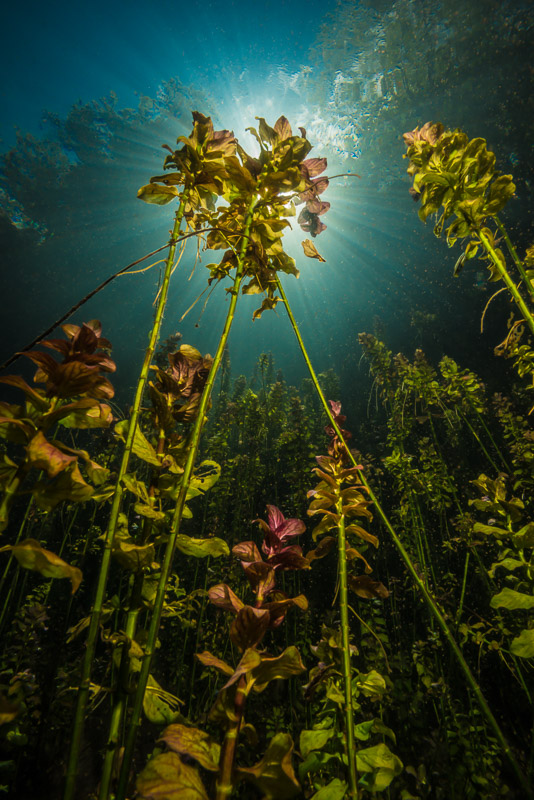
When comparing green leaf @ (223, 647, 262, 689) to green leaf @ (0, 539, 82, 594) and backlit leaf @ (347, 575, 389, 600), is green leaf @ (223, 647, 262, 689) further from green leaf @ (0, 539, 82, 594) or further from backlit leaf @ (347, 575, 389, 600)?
backlit leaf @ (347, 575, 389, 600)

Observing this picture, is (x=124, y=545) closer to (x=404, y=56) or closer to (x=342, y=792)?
(x=342, y=792)

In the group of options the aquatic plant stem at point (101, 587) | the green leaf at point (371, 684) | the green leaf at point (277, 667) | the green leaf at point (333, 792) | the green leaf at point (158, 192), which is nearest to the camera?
the aquatic plant stem at point (101, 587)

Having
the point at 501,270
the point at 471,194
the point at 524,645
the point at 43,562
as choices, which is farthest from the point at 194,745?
A: the point at 471,194

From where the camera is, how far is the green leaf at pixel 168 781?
0.87 feet

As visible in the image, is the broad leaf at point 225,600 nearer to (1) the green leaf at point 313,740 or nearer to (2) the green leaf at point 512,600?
(1) the green leaf at point 313,740

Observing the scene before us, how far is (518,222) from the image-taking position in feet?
34.3

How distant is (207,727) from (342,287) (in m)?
21.9

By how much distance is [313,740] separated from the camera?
605 mm

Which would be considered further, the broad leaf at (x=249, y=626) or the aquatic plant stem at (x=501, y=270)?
the aquatic plant stem at (x=501, y=270)

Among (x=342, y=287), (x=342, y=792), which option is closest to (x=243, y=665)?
(x=342, y=792)

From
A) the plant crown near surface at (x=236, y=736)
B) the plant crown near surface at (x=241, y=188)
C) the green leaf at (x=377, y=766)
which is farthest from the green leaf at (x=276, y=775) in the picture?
the plant crown near surface at (x=241, y=188)

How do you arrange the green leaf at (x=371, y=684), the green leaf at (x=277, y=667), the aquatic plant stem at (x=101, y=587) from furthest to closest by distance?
the green leaf at (x=371, y=684)
the green leaf at (x=277, y=667)
the aquatic plant stem at (x=101, y=587)

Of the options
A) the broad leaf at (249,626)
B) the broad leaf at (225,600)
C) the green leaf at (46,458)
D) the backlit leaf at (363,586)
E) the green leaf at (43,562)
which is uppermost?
the green leaf at (46,458)

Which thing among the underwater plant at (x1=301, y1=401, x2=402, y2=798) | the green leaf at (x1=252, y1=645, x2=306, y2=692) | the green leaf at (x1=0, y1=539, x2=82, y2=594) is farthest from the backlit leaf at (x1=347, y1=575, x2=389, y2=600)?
the green leaf at (x1=0, y1=539, x2=82, y2=594)
